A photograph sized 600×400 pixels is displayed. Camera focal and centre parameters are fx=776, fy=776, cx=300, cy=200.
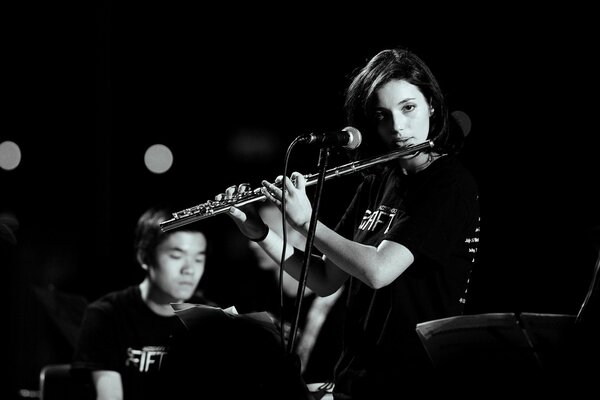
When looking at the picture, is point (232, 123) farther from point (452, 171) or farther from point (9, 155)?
point (452, 171)

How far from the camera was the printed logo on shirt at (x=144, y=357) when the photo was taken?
340cm

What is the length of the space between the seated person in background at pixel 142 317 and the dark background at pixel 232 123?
0.56m

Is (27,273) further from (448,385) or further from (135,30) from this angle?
(448,385)

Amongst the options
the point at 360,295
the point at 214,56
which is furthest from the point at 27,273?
the point at 360,295

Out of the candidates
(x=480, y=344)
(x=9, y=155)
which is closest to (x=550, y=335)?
(x=480, y=344)

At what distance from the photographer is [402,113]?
7.04 feet

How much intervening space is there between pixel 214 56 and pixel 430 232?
3791 mm

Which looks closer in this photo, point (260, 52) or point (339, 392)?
point (339, 392)

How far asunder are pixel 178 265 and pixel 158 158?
2349mm

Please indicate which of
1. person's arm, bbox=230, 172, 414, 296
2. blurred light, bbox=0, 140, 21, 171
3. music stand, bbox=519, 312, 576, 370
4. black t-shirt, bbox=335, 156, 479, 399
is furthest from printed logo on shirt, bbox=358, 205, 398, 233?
blurred light, bbox=0, 140, 21, 171

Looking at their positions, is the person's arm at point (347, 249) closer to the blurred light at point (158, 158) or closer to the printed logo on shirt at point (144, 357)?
the printed logo on shirt at point (144, 357)

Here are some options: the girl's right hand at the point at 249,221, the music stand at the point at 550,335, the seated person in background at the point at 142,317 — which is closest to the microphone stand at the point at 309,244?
the girl's right hand at the point at 249,221

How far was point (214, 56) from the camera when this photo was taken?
549cm

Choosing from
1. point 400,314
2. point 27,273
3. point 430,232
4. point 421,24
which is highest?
point 421,24
